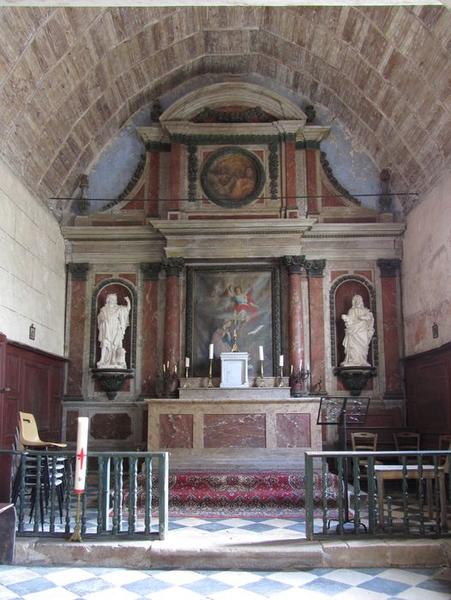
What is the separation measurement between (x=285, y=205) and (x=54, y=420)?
5.29 metres

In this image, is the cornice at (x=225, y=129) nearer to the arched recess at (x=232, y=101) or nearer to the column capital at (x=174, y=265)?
the arched recess at (x=232, y=101)

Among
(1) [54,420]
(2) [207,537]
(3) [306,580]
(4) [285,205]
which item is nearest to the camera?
(3) [306,580]

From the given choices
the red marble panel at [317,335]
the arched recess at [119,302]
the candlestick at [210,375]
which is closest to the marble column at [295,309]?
the red marble panel at [317,335]

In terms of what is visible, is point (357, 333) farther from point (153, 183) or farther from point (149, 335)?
point (153, 183)

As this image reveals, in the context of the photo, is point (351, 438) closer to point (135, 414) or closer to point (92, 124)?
point (135, 414)

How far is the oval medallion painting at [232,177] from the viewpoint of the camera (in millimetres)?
11602

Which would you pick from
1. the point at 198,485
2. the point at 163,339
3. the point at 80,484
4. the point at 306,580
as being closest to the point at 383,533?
the point at 306,580

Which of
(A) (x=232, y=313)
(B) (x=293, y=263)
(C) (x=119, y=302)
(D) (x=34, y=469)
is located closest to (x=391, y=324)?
(B) (x=293, y=263)

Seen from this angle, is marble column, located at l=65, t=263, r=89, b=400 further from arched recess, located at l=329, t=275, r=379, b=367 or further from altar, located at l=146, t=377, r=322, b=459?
arched recess, located at l=329, t=275, r=379, b=367

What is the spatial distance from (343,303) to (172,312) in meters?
2.94

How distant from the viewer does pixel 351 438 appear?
10312 mm

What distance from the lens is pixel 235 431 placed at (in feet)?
30.4

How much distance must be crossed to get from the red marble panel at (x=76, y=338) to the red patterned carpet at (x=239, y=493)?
2.99 meters

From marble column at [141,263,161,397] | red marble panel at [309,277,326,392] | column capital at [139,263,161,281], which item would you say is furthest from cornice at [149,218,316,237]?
red marble panel at [309,277,326,392]
